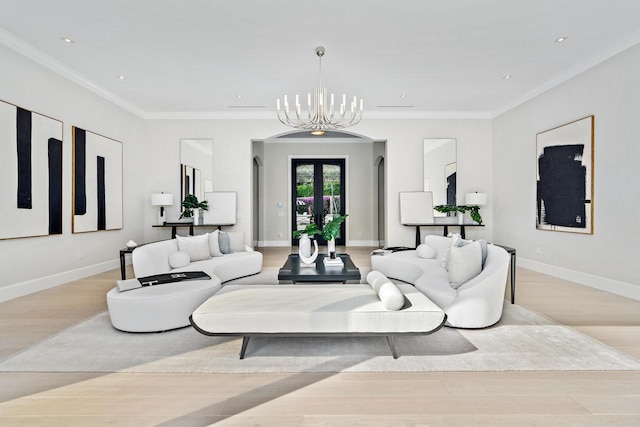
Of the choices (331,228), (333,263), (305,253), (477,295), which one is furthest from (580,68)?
(305,253)

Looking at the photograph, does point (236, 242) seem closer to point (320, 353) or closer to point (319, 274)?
point (319, 274)

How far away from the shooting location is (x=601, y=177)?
4.30m

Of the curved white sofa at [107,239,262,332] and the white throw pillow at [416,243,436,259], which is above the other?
the white throw pillow at [416,243,436,259]

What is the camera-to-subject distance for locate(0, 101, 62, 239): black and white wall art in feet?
12.5

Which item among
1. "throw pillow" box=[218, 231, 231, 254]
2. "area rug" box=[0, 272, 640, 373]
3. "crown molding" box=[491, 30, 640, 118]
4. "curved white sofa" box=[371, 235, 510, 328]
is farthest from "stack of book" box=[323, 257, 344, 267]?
"crown molding" box=[491, 30, 640, 118]

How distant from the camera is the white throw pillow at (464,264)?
308cm

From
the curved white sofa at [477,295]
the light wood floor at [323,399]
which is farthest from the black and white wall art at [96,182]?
the curved white sofa at [477,295]

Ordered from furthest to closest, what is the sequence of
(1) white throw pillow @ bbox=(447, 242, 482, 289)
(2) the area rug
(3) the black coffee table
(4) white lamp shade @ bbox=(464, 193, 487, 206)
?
(4) white lamp shade @ bbox=(464, 193, 487, 206), (3) the black coffee table, (1) white throw pillow @ bbox=(447, 242, 482, 289), (2) the area rug

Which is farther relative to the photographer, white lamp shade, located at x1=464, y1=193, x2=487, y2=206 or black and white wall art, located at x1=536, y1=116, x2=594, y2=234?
white lamp shade, located at x1=464, y1=193, x2=487, y2=206

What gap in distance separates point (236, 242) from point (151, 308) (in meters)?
2.47

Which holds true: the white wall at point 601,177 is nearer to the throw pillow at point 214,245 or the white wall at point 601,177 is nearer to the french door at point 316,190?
the french door at point 316,190

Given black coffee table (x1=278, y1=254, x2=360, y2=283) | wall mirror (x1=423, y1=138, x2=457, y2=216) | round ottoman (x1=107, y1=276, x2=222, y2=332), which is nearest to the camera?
round ottoman (x1=107, y1=276, x2=222, y2=332)

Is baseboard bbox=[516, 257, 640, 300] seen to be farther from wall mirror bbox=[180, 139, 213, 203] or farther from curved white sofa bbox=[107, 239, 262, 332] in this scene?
wall mirror bbox=[180, 139, 213, 203]

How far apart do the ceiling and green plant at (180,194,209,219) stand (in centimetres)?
182
